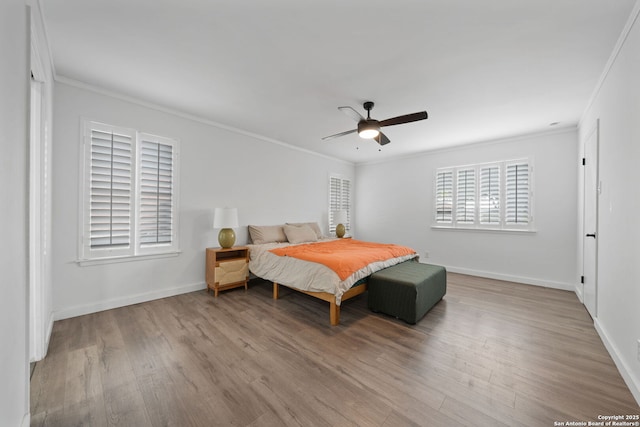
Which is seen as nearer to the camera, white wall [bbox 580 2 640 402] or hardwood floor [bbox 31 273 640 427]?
hardwood floor [bbox 31 273 640 427]

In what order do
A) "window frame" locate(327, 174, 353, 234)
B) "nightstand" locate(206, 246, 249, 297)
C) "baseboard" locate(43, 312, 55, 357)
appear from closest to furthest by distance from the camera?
"baseboard" locate(43, 312, 55, 357) → "nightstand" locate(206, 246, 249, 297) → "window frame" locate(327, 174, 353, 234)

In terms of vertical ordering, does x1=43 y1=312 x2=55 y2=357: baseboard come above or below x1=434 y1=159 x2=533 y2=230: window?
below

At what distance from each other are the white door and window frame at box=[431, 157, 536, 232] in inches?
39.9

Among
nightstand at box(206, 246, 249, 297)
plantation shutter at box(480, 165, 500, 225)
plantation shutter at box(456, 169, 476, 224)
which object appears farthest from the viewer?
plantation shutter at box(456, 169, 476, 224)

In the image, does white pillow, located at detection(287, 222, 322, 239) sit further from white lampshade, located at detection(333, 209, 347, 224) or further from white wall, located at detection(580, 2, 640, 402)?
white wall, located at detection(580, 2, 640, 402)

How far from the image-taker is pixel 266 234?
4.49 metres

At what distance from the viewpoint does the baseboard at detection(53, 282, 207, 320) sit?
9.21ft

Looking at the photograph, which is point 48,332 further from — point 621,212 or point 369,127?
point 621,212

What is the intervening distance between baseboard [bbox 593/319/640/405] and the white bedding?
6.79 feet

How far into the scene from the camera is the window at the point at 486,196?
442cm

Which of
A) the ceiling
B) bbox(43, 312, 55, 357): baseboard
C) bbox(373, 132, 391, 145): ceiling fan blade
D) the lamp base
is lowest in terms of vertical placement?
bbox(43, 312, 55, 357): baseboard

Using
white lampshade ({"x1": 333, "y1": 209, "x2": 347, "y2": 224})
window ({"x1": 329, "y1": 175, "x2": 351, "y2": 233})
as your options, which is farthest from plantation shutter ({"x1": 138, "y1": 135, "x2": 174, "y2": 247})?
window ({"x1": 329, "y1": 175, "x2": 351, "y2": 233})

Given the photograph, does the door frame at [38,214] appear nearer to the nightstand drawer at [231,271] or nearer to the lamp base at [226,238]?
the nightstand drawer at [231,271]

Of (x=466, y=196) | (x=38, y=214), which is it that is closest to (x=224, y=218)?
(x=38, y=214)
